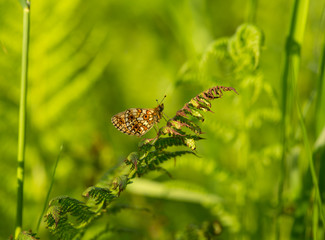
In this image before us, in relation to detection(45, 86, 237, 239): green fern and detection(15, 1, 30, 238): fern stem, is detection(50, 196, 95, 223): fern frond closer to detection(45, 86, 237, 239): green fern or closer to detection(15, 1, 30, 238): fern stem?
detection(45, 86, 237, 239): green fern

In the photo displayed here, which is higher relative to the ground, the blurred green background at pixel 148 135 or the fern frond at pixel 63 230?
the blurred green background at pixel 148 135

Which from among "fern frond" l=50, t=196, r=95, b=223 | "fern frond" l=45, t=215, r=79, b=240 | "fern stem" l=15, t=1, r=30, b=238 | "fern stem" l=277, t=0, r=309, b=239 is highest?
"fern stem" l=277, t=0, r=309, b=239

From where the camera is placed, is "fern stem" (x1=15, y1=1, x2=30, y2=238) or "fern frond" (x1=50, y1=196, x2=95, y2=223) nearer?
"fern frond" (x1=50, y1=196, x2=95, y2=223)

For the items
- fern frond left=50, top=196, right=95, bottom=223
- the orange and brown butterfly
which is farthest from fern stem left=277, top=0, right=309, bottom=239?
fern frond left=50, top=196, right=95, bottom=223

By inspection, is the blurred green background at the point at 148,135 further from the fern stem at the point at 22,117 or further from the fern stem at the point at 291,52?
the fern stem at the point at 22,117

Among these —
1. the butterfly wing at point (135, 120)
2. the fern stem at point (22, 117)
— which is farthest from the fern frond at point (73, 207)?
the butterfly wing at point (135, 120)

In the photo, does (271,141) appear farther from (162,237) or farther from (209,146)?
(162,237)
